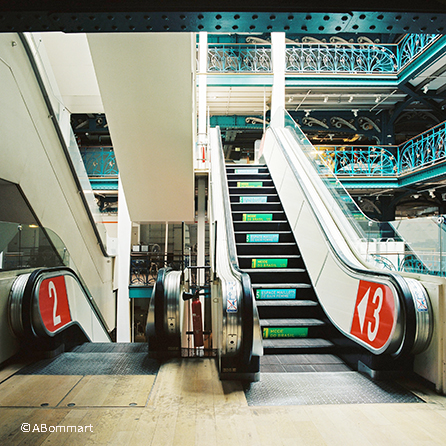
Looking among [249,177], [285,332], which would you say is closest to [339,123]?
[249,177]

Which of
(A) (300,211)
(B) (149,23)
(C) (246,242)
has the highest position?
(B) (149,23)

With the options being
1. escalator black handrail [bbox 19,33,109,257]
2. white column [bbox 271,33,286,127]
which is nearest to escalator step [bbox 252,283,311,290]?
escalator black handrail [bbox 19,33,109,257]

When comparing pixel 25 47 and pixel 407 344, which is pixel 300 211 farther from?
pixel 25 47

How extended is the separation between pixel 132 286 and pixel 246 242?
5.90 m

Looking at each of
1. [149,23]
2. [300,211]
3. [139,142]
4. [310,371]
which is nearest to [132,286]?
[139,142]

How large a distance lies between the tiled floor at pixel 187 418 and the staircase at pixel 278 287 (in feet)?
3.02

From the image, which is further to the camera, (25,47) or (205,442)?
(25,47)

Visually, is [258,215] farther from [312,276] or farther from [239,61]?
[239,61]

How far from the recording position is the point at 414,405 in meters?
2.56

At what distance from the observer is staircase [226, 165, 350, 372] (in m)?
3.66

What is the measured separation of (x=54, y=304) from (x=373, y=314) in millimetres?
3464

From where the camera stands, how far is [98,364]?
3.45m

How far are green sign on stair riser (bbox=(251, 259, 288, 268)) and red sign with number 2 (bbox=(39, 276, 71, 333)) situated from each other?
2.58m

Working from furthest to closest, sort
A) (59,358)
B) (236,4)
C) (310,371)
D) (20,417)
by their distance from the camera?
(59,358), (310,371), (20,417), (236,4)
